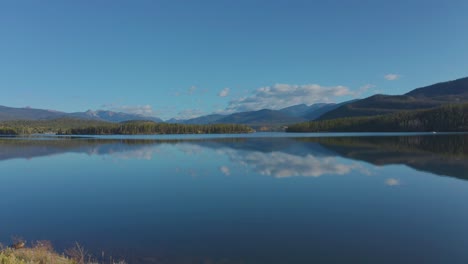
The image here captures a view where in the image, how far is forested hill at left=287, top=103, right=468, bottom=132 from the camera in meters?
130

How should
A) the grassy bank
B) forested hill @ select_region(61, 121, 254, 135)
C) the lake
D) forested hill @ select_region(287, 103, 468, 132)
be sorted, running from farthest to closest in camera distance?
forested hill @ select_region(61, 121, 254, 135)
forested hill @ select_region(287, 103, 468, 132)
the lake
the grassy bank

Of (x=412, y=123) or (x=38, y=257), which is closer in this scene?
(x=38, y=257)

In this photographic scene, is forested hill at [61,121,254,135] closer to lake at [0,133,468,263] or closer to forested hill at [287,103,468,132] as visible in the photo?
forested hill at [287,103,468,132]

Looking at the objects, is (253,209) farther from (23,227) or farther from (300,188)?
(23,227)

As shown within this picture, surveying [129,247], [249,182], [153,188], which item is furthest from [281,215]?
[153,188]

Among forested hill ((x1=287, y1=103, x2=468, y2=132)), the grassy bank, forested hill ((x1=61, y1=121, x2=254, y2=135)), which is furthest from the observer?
forested hill ((x1=61, y1=121, x2=254, y2=135))

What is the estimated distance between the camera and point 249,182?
26.6m

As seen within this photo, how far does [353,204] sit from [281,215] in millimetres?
4711

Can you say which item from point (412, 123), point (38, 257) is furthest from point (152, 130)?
point (38, 257)

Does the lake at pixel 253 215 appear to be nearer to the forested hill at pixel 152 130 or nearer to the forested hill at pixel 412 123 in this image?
the forested hill at pixel 412 123

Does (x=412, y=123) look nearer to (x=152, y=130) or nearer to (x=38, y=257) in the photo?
(x=152, y=130)

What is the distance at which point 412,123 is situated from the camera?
14238 centimetres

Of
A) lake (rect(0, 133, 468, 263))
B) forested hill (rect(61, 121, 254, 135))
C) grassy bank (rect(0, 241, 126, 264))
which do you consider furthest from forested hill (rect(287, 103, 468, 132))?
grassy bank (rect(0, 241, 126, 264))

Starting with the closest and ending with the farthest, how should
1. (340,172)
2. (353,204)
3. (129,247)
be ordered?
(129,247)
(353,204)
(340,172)
